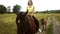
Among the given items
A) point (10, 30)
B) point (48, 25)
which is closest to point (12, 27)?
point (10, 30)

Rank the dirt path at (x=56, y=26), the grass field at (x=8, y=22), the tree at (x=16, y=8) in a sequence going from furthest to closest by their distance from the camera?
1. the dirt path at (x=56, y=26)
2. the grass field at (x=8, y=22)
3. the tree at (x=16, y=8)

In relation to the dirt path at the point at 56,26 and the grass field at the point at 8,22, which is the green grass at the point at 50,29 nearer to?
the dirt path at the point at 56,26

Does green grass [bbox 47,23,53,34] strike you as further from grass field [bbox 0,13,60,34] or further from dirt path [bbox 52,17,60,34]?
grass field [bbox 0,13,60,34]

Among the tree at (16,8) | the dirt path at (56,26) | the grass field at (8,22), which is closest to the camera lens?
the tree at (16,8)

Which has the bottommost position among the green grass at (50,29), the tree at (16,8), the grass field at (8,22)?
the green grass at (50,29)

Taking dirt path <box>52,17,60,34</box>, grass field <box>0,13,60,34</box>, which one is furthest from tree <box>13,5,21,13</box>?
dirt path <box>52,17,60,34</box>

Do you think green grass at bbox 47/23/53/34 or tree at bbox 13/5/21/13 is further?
green grass at bbox 47/23/53/34

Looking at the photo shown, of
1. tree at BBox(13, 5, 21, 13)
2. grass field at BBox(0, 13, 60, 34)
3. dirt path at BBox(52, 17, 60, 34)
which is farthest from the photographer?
dirt path at BBox(52, 17, 60, 34)

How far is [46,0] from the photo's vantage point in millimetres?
4434

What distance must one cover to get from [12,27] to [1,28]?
0.25m

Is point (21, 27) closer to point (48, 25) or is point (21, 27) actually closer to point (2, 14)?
point (2, 14)

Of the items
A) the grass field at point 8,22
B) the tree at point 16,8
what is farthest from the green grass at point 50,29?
the tree at point 16,8

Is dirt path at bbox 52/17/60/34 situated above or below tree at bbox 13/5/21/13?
below

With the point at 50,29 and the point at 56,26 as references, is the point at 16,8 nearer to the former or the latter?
the point at 50,29
